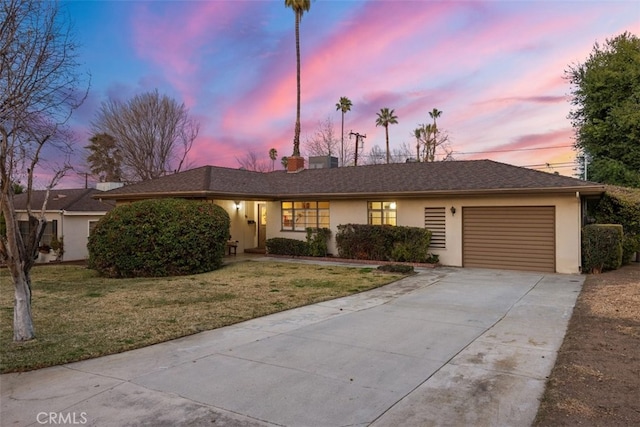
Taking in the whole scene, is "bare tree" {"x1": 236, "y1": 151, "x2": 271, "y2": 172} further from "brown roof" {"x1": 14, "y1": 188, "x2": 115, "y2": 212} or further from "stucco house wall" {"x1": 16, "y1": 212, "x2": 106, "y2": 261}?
"stucco house wall" {"x1": 16, "y1": 212, "x2": 106, "y2": 261}

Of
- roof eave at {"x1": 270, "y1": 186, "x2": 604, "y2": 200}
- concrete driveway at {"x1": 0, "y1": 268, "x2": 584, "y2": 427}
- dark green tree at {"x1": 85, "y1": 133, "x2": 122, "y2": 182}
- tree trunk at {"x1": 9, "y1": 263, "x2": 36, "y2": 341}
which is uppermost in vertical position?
dark green tree at {"x1": 85, "y1": 133, "x2": 122, "y2": 182}

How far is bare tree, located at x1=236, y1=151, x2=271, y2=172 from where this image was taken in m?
41.7

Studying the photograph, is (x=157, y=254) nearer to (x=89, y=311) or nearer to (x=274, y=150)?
(x=89, y=311)

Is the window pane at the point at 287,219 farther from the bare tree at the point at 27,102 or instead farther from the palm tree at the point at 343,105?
the palm tree at the point at 343,105

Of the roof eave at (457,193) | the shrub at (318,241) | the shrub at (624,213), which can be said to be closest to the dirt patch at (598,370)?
the roof eave at (457,193)

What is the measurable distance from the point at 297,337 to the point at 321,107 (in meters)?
32.1

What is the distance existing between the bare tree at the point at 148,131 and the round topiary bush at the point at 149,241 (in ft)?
46.9

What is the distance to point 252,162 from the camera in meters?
42.2

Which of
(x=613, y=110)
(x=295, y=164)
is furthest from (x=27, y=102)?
(x=613, y=110)

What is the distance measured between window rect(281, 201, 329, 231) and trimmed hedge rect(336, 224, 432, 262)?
1.13 metres

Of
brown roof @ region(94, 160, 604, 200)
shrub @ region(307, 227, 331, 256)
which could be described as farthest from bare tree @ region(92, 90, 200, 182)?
shrub @ region(307, 227, 331, 256)

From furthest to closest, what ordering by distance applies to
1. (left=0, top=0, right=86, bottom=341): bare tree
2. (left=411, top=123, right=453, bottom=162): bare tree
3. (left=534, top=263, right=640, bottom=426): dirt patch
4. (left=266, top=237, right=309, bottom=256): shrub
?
(left=411, top=123, right=453, bottom=162): bare tree → (left=266, top=237, right=309, bottom=256): shrub → (left=0, top=0, right=86, bottom=341): bare tree → (left=534, top=263, right=640, bottom=426): dirt patch

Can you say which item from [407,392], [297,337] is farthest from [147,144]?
[407,392]

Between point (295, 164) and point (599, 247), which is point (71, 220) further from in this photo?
point (599, 247)
